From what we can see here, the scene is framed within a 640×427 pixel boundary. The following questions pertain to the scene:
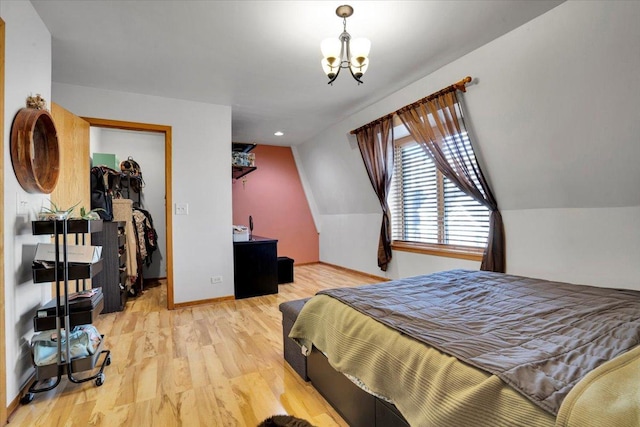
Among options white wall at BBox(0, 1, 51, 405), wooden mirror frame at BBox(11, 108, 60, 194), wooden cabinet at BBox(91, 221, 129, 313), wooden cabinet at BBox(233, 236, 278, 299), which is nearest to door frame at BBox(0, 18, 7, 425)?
white wall at BBox(0, 1, 51, 405)

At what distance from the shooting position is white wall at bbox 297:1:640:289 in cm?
198

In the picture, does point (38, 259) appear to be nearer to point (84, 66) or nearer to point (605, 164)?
point (84, 66)

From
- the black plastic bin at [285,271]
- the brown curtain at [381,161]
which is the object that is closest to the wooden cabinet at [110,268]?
the black plastic bin at [285,271]

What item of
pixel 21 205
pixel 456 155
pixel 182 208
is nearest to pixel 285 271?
pixel 182 208

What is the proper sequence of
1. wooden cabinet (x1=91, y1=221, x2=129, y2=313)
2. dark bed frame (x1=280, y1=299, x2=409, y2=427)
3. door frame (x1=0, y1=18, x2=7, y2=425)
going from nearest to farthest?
dark bed frame (x1=280, y1=299, x2=409, y2=427) < door frame (x1=0, y1=18, x2=7, y2=425) < wooden cabinet (x1=91, y1=221, x2=129, y2=313)

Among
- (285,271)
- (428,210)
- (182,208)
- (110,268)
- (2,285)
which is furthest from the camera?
(285,271)

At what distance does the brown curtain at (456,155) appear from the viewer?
2961 millimetres

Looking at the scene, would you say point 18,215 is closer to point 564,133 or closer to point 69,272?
point 69,272

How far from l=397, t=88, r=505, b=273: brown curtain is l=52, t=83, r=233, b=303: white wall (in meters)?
2.52

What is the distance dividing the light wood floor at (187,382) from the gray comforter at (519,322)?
28.5 inches

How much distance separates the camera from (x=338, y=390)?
5.31ft

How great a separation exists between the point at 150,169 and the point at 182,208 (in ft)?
6.70

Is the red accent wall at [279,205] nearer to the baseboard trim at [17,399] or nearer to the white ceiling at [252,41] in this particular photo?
the white ceiling at [252,41]

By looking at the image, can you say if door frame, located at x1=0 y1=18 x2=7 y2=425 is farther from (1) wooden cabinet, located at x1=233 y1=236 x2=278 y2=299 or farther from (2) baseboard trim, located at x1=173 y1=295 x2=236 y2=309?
(1) wooden cabinet, located at x1=233 y1=236 x2=278 y2=299
